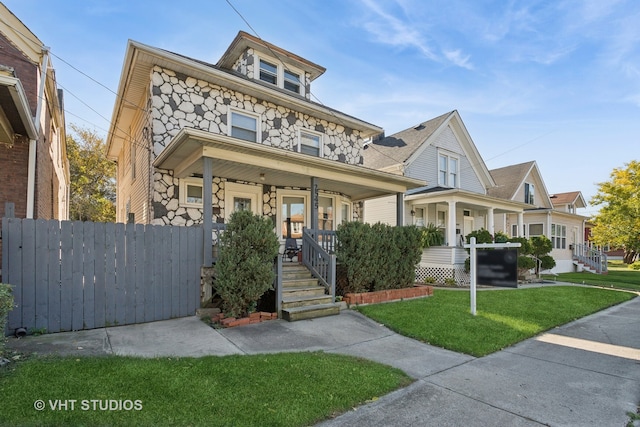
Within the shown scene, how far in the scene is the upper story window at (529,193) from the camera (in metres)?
22.5

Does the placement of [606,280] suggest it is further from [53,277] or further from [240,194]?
[53,277]

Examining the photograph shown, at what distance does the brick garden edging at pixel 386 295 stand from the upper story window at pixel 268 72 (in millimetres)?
8181

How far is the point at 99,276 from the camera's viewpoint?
5668 millimetres

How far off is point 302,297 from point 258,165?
3.10m

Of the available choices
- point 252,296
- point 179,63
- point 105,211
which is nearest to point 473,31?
point 179,63

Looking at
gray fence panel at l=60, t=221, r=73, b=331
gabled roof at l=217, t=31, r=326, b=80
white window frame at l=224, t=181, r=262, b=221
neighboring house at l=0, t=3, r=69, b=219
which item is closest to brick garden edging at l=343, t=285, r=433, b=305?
white window frame at l=224, t=181, r=262, b=221

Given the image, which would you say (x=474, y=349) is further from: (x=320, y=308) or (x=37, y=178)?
(x=37, y=178)

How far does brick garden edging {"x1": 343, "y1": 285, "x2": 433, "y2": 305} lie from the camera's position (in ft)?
25.7

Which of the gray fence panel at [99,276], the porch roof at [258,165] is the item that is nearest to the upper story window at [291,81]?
the porch roof at [258,165]

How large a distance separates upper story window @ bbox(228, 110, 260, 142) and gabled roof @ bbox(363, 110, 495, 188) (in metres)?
7.79

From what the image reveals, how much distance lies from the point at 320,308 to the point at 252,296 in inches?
59.4

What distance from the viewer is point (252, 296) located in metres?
6.17

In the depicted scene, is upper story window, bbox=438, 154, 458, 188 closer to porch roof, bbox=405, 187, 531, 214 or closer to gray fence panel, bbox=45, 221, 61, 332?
porch roof, bbox=405, 187, 531, 214

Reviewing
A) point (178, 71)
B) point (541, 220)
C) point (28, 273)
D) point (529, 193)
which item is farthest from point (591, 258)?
point (28, 273)
